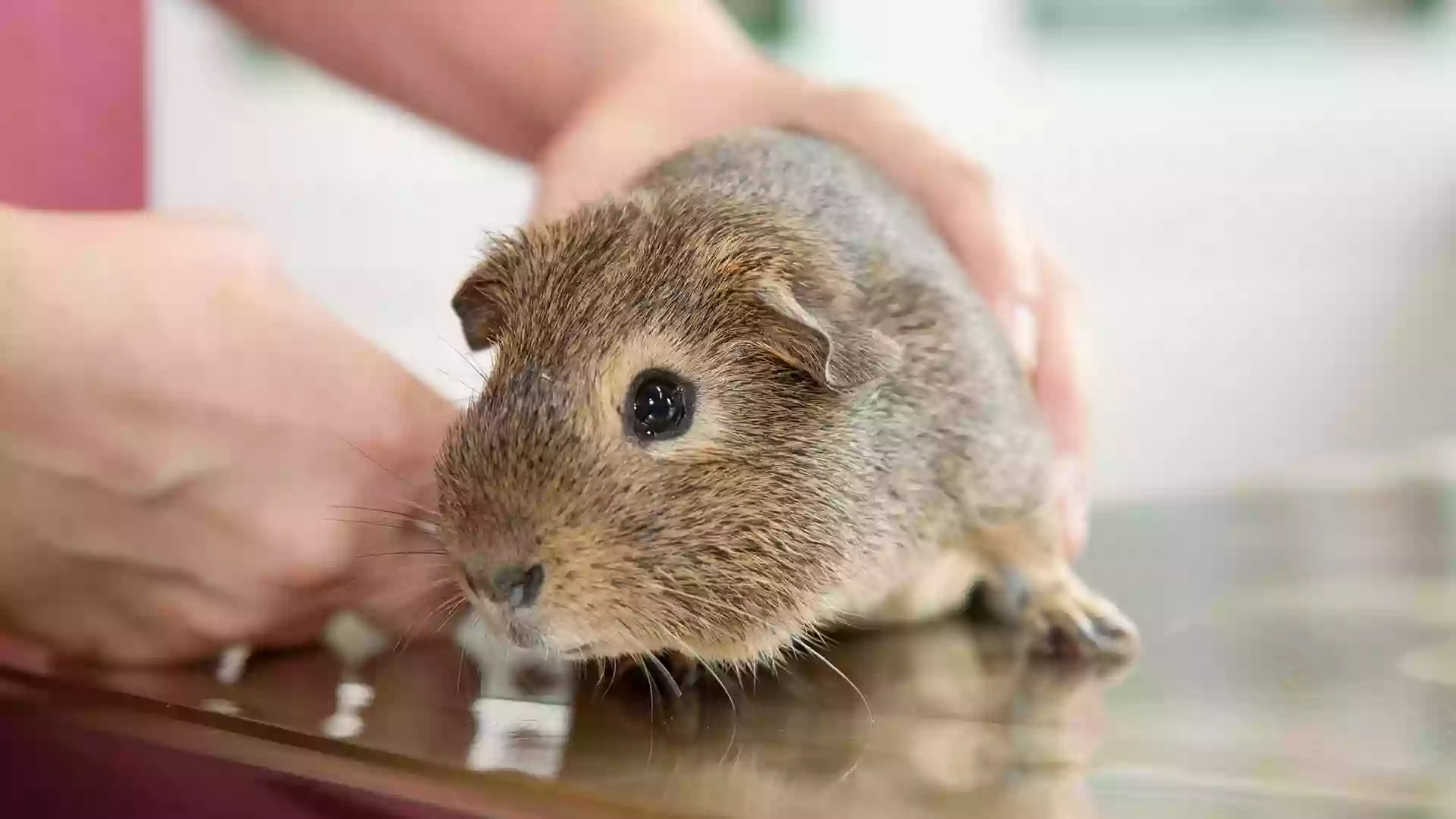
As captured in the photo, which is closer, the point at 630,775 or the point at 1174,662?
the point at 630,775

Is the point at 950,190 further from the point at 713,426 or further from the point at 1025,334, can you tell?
the point at 713,426

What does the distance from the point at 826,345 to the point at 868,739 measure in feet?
0.94

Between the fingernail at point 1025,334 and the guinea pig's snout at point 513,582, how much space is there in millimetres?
685

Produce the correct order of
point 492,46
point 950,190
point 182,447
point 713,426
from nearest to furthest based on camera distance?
point 713,426 < point 182,447 < point 950,190 < point 492,46

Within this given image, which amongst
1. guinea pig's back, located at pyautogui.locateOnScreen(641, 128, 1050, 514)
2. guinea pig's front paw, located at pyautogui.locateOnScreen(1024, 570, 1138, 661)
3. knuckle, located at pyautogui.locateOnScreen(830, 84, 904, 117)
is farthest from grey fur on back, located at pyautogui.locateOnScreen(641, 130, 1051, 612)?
knuckle, located at pyautogui.locateOnScreen(830, 84, 904, 117)

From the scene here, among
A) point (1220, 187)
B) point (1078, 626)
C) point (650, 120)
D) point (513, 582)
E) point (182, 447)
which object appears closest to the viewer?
point (513, 582)

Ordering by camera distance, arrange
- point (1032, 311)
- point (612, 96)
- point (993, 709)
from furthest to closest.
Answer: point (612, 96) → point (1032, 311) → point (993, 709)

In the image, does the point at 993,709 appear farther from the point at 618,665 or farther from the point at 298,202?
the point at 298,202

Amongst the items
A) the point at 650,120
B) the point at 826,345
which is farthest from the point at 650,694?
the point at 650,120

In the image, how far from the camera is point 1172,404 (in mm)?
3672

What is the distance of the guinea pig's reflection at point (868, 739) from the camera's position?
74 centimetres

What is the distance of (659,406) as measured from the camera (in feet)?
3.14

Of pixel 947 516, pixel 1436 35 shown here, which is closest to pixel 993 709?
pixel 947 516

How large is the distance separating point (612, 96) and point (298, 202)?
1.47 meters
